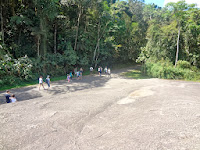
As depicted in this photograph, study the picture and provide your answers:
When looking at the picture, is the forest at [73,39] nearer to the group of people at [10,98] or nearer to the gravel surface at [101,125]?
the group of people at [10,98]

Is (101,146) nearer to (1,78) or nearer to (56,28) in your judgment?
(1,78)

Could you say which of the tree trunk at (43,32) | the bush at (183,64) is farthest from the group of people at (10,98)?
the bush at (183,64)

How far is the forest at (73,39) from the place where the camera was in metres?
16.4

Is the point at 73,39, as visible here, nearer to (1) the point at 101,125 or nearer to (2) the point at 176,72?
(2) the point at 176,72

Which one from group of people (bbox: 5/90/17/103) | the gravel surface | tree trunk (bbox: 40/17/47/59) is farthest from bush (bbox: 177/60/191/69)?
group of people (bbox: 5/90/17/103)

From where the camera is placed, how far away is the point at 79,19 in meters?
22.0

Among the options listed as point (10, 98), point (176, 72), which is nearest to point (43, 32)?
point (10, 98)

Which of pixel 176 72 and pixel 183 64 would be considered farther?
pixel 183 64

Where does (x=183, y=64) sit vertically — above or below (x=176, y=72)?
above

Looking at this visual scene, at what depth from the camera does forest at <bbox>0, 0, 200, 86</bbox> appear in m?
16.4

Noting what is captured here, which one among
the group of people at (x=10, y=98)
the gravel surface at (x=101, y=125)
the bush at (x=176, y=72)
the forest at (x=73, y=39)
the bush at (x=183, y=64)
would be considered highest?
the forest at (x=73, y=39)

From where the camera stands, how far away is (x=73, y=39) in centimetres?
2258

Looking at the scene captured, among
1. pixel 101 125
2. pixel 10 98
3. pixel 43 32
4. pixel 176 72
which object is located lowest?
pixel 101 125

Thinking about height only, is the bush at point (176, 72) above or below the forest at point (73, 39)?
below
